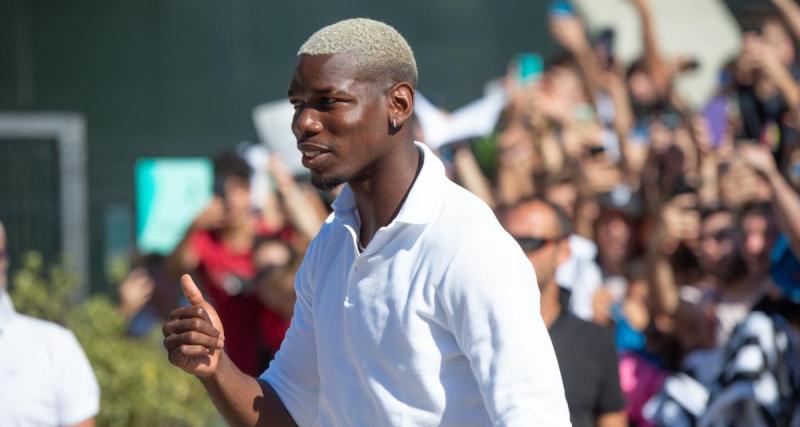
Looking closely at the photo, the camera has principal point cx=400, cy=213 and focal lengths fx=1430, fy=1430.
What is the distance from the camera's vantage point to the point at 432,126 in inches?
290

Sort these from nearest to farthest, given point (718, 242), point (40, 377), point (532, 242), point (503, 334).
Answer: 1. point (503, 334)
2. point (40, 377)
3. point (532, 242)
4. point (718, 242)

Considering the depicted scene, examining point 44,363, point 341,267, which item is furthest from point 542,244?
point 341,267

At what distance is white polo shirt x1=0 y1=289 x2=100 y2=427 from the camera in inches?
189

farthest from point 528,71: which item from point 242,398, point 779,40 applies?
point 242,398

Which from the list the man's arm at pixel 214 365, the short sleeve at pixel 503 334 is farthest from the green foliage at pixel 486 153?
the short sleeve at pixel 503 334

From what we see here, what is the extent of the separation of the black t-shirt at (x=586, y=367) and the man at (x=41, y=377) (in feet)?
5.36

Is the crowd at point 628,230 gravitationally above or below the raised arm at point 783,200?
below

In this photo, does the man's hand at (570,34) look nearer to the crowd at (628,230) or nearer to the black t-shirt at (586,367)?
the crowd at (628,230)

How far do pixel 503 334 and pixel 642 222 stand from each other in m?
4.86

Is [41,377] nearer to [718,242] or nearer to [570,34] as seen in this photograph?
[718,242]

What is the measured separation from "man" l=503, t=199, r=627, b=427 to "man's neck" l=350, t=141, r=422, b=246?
1.93 metres

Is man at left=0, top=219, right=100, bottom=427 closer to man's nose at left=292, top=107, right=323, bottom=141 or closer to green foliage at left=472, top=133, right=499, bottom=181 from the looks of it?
man's nose at left=292, top=107, right=323, bottom=141

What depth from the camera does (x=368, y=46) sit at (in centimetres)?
285

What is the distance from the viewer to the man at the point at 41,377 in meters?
4.80
